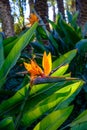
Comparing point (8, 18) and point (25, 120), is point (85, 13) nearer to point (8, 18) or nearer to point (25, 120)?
point (8, 18)

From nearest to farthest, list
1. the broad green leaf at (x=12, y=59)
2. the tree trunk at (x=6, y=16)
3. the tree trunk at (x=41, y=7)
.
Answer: the broad green leaf at (x=12, y=59) → the tree trunk at (x=6, y=16) → the tree trunk at (x=41, y=7)

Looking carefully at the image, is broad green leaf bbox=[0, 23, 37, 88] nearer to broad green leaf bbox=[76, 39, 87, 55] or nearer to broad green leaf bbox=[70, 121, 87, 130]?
broad green leaf bbox=[70, 121, 87, 130]

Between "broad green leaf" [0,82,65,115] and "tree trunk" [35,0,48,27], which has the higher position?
"broad green leaf" [0,82,65,115]

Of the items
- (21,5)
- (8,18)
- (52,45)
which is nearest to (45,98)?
(52,45)

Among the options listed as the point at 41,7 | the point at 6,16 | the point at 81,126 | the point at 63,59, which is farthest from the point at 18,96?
the point at 41,7

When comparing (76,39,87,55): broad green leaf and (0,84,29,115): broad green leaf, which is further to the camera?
(76,39,87,55): broad green leaf

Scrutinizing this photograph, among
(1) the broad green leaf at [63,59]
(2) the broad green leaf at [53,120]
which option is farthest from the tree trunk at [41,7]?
(2) the broad green leaf at [53,120]

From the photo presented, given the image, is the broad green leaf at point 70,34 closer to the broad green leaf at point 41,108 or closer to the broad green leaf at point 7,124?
the broad green leaf at point 41,108

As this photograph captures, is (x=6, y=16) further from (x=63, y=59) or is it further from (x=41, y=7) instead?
(x=63, y=59)

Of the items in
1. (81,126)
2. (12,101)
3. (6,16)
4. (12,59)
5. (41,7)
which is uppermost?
(12,59)

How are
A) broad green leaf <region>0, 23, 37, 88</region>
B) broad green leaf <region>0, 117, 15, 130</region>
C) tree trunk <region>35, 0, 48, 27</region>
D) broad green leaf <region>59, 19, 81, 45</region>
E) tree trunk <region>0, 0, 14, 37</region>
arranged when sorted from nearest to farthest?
broad green leaf <region>0, 117, 15, 130</region>, broad green leaf <region>0, 23, 37, 88</region>, broad green leaf <region>59, 19, 81, 45</region>, tree trunk <region>0, 0, 14, 37</region>, tree trunk <region>35, 0, 48, 27</region>

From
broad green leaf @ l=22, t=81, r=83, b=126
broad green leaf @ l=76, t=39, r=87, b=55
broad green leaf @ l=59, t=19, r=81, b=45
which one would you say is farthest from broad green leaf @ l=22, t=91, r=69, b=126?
broad green leaf @ l=59, t=19, r=81, b=45
